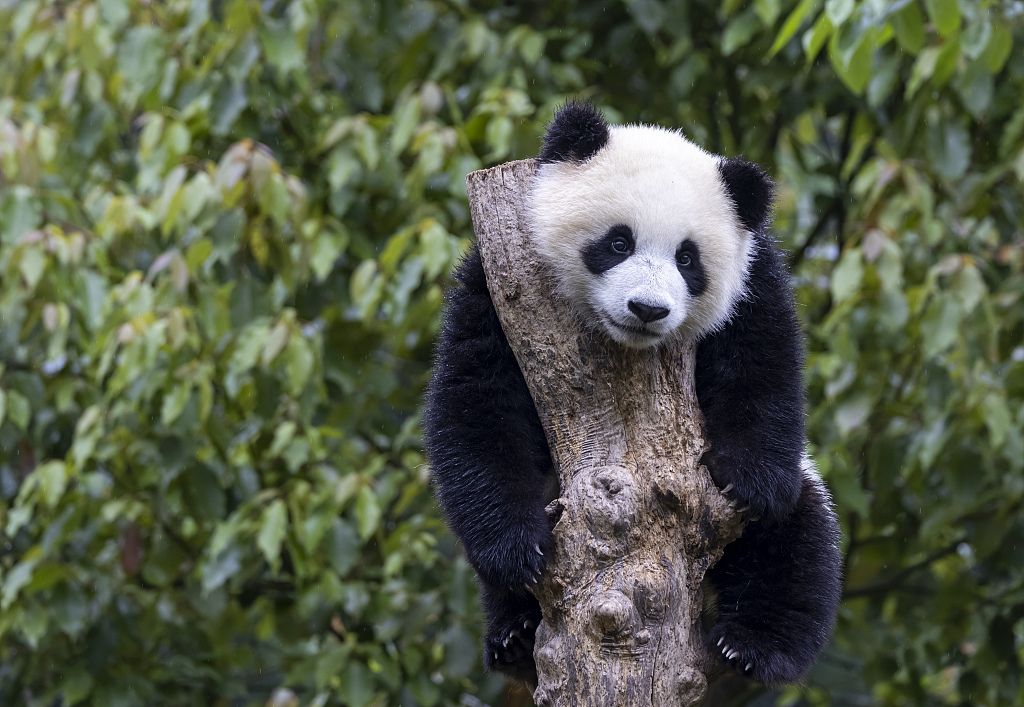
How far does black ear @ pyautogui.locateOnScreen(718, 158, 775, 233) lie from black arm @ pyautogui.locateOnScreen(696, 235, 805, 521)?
5.8 inches

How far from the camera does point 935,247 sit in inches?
200

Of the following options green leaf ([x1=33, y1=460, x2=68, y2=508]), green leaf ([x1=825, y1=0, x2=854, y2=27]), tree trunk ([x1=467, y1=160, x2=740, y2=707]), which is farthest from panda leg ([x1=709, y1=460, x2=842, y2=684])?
green leaf ([x1=33, y1=460, x2=68, y2=508])

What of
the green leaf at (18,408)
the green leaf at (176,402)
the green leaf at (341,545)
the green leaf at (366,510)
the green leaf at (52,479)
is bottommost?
the green leaf at (341,545)

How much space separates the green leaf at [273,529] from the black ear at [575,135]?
1.78m

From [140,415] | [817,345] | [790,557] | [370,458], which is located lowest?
[817,345]

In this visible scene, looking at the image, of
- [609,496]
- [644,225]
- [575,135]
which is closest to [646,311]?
[644,225]

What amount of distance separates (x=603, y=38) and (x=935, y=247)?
5.99 feet

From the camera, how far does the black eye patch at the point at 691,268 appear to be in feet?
10.9

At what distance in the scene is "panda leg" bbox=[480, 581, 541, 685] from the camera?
3393mm

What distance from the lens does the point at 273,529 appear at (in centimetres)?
444

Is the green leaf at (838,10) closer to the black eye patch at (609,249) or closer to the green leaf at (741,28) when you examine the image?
the black eye patch at (609,249)

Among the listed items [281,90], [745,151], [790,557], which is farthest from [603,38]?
[790,557]

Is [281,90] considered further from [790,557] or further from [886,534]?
[886,534]

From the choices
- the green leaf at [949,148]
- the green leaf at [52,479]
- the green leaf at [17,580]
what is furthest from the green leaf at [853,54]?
the green leaf at [17,580]
